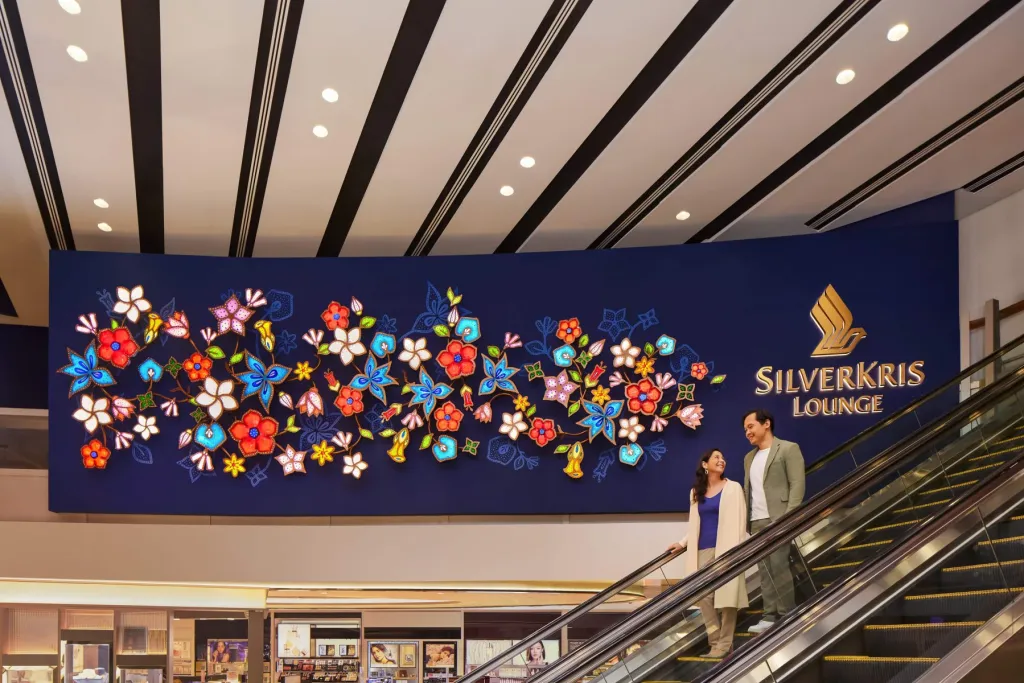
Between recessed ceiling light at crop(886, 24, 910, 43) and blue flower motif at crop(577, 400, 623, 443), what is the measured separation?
4.31 meters

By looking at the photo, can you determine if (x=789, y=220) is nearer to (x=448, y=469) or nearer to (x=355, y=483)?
(x=448, y=469)

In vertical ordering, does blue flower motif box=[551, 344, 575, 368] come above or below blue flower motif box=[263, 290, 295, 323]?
below

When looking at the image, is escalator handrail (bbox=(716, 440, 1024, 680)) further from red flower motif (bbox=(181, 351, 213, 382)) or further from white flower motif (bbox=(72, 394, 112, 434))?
white flower motif (bbox=(72, 394, 112, 434))

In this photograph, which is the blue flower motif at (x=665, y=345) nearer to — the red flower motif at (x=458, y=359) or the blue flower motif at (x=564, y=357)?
the blue flower motif at (x=564, y=357)

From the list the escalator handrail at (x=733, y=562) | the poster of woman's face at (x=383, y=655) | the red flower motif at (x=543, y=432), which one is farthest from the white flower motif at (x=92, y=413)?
the escalator handrail at (x=733, y=562)

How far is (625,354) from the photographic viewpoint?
10336 millimetres

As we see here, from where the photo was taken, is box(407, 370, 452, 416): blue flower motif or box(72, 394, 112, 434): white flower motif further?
box(407, 370, 452, 416): blue flower motif

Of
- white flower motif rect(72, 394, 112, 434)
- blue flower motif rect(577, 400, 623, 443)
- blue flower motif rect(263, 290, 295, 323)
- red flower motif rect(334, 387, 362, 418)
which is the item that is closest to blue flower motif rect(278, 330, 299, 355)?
blue flower motif rect(263, 290, 295, 323)

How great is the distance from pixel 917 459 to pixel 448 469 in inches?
214

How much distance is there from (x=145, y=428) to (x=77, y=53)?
13.2 feet

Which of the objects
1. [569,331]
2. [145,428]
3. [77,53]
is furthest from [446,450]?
[77,53]

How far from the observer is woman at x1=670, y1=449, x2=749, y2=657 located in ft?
17.1

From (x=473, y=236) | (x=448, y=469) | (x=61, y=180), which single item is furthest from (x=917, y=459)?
(x=61, y=180)

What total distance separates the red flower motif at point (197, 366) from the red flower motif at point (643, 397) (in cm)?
422
